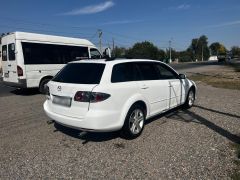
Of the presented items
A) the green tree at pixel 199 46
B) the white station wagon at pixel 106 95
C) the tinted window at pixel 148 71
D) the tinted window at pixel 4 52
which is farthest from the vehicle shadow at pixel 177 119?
the green tree at pixel 199 46

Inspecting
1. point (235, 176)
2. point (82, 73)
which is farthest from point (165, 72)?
point (235, 176)

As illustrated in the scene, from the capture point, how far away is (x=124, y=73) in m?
5.02

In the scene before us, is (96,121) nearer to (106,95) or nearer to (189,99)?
(106,95)

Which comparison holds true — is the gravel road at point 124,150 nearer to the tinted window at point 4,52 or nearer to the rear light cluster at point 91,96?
the rear light cluster at point 91,96

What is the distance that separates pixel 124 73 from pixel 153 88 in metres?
0.93

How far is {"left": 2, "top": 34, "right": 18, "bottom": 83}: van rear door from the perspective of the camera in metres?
10.3

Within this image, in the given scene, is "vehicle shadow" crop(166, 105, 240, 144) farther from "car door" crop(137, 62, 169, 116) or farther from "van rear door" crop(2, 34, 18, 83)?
"van rear door" crop(2, 34, 18, 83)

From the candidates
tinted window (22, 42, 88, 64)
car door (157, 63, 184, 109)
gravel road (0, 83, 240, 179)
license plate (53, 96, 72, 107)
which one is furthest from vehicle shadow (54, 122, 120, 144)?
tinted window (22, 42, 88, 64)

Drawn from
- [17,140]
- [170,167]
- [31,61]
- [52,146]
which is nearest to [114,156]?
[170,167]

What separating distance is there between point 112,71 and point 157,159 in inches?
70.8

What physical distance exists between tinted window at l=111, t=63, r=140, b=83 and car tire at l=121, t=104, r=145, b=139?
591 millimetres

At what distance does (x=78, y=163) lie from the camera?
13.2ft

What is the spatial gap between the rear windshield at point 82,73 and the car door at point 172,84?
2.06 metres

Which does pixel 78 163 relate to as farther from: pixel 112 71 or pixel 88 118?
pixel 112 71
